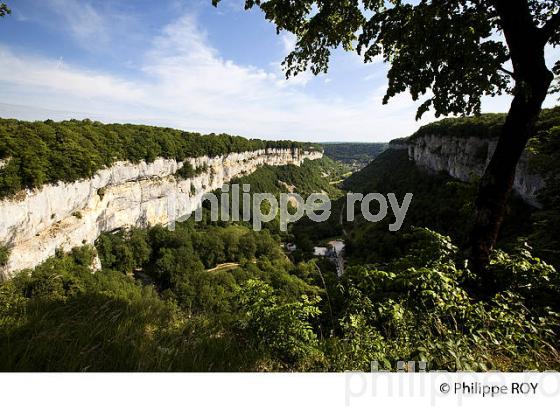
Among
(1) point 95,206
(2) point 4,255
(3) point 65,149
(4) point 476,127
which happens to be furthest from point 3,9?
(4) point 476,127

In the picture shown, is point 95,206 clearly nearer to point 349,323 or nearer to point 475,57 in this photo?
point 349,323

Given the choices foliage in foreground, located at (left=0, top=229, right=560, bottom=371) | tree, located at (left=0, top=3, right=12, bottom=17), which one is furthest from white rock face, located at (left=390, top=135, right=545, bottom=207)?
tree, located at (left=0, top=3, right=12, bottom=17)

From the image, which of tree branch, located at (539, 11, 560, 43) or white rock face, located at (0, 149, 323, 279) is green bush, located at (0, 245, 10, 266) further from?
tree branch, located at (539, 11, 560, 43)

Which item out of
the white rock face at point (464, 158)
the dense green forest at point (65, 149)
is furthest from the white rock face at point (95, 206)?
the white rock face at point (464, 158)

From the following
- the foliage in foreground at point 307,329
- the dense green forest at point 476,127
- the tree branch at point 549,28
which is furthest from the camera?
the dense green forest at point 476,127

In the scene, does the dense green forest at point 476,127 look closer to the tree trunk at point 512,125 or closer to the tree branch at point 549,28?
the tree branch at point 549,28

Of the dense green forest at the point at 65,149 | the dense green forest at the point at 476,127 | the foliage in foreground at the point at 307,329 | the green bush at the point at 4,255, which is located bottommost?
the green bush at the point at 4,255
